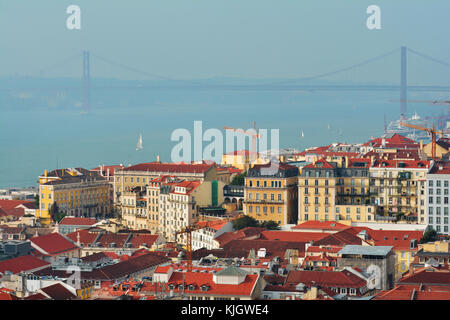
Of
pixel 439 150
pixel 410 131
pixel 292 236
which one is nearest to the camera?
pixel 292 236

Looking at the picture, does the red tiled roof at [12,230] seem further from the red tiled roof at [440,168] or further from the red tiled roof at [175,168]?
the red tiled roof at [440,168]

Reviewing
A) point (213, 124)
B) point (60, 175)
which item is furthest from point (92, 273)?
point (213, 124)

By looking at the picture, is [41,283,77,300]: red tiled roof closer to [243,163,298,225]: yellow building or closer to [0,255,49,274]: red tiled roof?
[0,255,49,274]: red tiled roof

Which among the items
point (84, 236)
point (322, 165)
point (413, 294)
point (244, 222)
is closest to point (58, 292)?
point (413, 294)

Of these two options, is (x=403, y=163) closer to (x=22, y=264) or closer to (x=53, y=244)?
(x=53, y=244)

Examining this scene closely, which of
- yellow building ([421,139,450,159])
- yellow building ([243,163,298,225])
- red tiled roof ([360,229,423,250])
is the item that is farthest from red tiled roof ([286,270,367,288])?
yellow building ([421,139,450,159])

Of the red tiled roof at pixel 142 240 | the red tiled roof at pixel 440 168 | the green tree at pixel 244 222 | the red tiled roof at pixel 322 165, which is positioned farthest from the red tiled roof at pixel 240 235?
the red tiled roof at pixel 440 168
